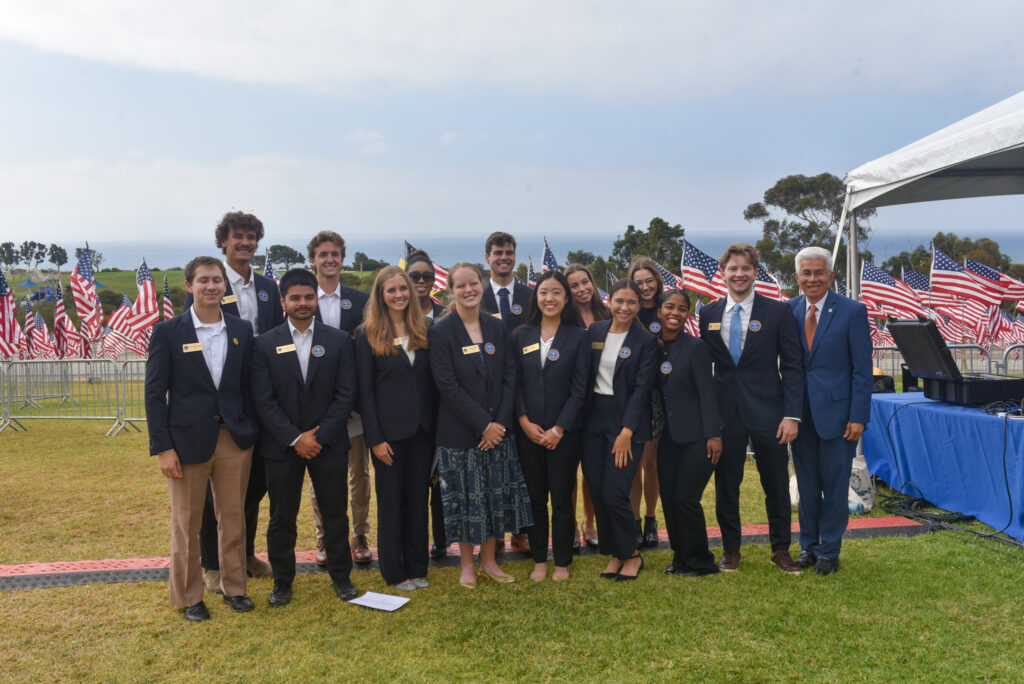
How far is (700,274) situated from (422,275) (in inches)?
320

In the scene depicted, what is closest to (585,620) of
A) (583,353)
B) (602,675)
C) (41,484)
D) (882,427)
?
(602,675)

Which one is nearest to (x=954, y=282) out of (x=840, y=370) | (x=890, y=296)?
(x=890, y=296)

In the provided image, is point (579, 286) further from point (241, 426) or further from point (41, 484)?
point (41, 484)

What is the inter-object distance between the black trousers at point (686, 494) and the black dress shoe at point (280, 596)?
8.04ft

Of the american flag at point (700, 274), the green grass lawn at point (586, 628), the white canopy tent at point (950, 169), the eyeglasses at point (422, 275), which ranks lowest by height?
the green grass lawn at point (586, 628)

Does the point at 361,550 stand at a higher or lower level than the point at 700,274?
lower

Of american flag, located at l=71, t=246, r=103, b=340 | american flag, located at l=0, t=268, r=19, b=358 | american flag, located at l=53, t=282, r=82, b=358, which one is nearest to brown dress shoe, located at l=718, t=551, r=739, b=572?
american flag, located at l=0, t=268, r=19, b=358

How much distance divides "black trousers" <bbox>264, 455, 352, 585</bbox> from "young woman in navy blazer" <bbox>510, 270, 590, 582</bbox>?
1188mm

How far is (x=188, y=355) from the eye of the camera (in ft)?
13.1

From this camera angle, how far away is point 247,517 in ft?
15.4

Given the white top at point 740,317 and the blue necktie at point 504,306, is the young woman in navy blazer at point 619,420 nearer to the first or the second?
the white top at point 740,317

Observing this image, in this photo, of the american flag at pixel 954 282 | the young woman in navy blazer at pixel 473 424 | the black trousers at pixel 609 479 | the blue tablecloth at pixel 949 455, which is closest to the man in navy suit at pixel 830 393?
the black trousers at pixel 609 479

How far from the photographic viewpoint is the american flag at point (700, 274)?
1207 centimetres

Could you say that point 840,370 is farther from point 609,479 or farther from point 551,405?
point 551,405
